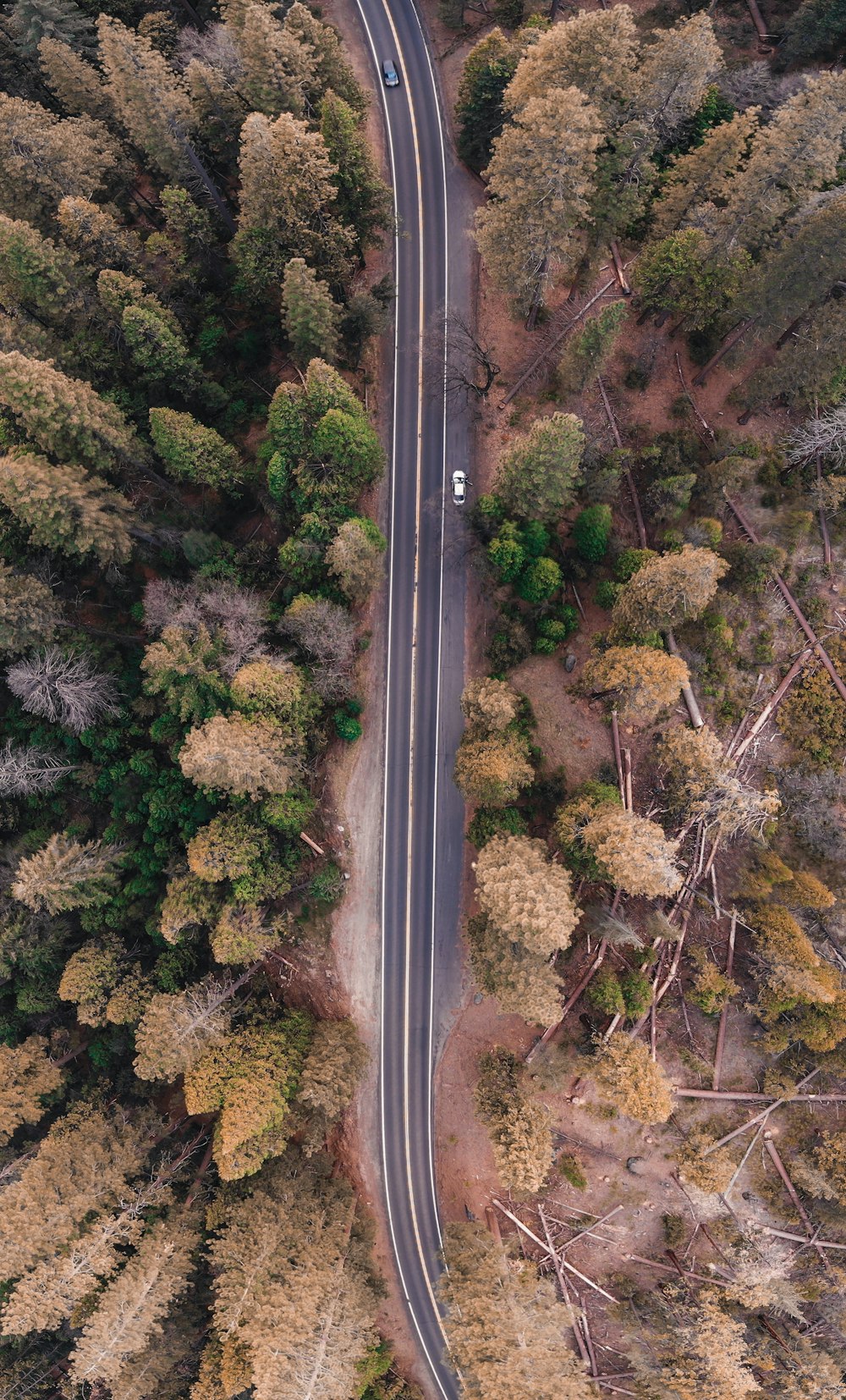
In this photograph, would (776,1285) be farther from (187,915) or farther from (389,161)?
(389,161)

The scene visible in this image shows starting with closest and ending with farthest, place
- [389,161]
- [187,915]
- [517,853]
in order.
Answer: [517,853] < [187,915] < [389,161]

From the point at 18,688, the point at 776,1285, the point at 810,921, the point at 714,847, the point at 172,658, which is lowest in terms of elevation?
the point at 776,1285

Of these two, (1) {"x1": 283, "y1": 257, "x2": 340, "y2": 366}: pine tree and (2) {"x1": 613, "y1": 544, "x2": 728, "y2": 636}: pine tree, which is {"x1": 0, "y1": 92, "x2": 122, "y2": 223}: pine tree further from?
(2) {"x1": 613, "y1": 544, "x2": 728, "y2": 636}: pine tree

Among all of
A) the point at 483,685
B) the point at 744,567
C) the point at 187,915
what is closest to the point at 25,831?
the point at 187,915

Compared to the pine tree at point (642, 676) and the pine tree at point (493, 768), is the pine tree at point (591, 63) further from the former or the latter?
the pine tree at point (493, 768)

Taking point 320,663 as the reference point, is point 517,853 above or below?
below

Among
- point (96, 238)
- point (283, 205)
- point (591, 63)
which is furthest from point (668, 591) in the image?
point (96, 238)
